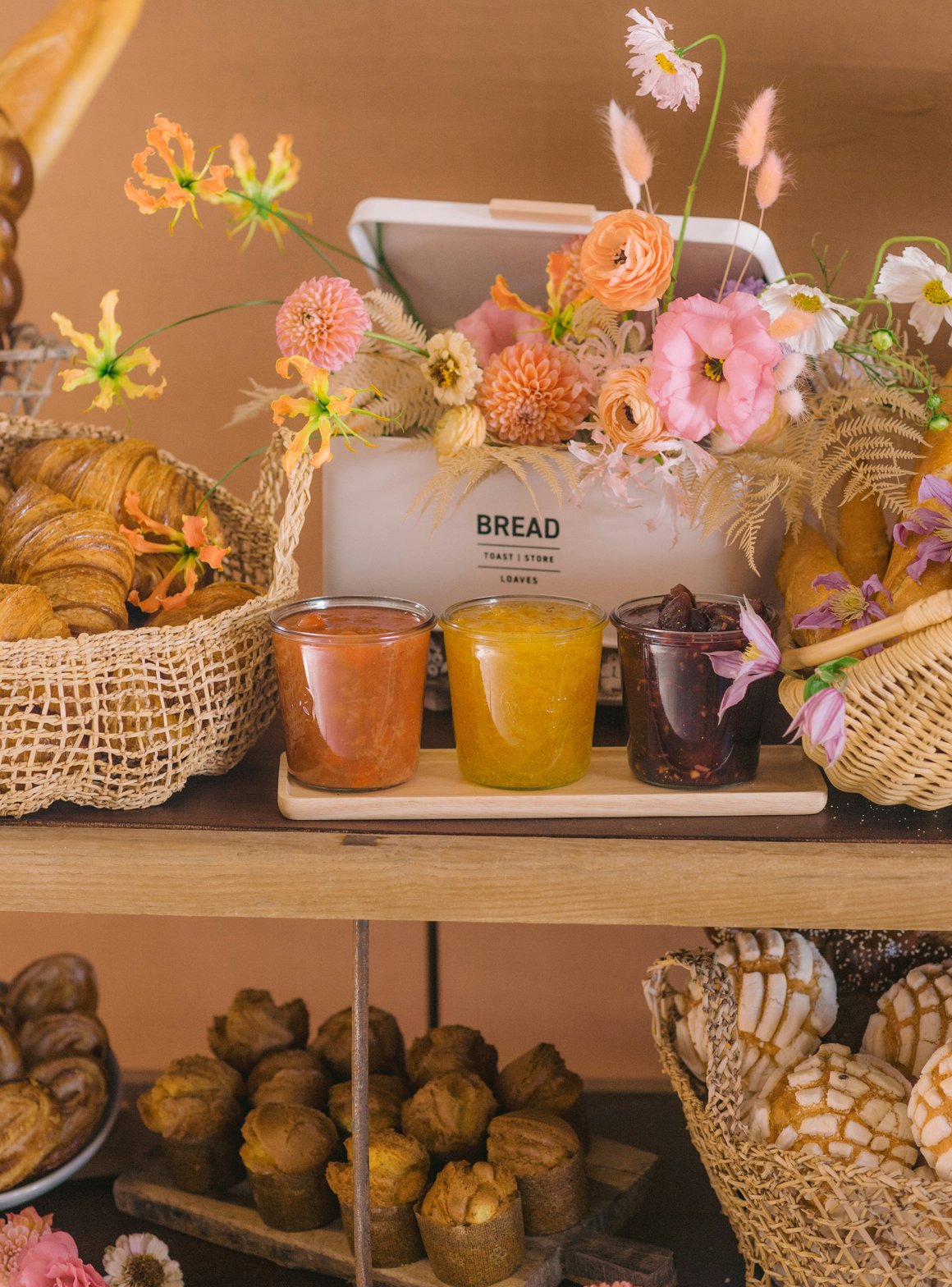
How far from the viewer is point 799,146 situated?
126 cm

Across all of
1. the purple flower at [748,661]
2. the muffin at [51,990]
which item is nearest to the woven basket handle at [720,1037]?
the purple flower at [748,661]

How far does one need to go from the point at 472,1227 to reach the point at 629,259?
728 millimetres

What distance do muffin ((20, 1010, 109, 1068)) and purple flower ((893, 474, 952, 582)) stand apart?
899mm

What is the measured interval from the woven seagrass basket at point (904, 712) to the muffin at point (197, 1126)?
0.63 metres

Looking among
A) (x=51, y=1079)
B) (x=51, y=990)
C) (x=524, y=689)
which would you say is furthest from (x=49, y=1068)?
(x=524, y=689)

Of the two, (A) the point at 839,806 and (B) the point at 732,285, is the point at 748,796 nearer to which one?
(A) the point at 839,806

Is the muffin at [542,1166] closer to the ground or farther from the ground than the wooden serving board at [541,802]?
closer to the ground

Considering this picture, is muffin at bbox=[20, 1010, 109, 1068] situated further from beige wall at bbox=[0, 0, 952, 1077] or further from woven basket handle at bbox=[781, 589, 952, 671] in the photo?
woven basket handle at bbox=[781, 589, 952, 671]

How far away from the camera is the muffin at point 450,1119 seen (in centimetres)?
99

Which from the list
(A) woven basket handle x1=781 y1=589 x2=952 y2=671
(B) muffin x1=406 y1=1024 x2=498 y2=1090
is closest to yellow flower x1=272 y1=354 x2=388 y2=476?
(A) woven basket handle x1=781 y1=589 x2=952 y2=671

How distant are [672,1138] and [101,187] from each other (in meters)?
1.24

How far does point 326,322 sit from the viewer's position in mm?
826

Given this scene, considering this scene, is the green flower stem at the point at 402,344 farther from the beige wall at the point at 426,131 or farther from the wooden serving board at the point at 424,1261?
the wooden serving board at the point at 424,1261

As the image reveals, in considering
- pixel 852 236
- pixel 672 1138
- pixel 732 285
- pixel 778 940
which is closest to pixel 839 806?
pixel 778 940
